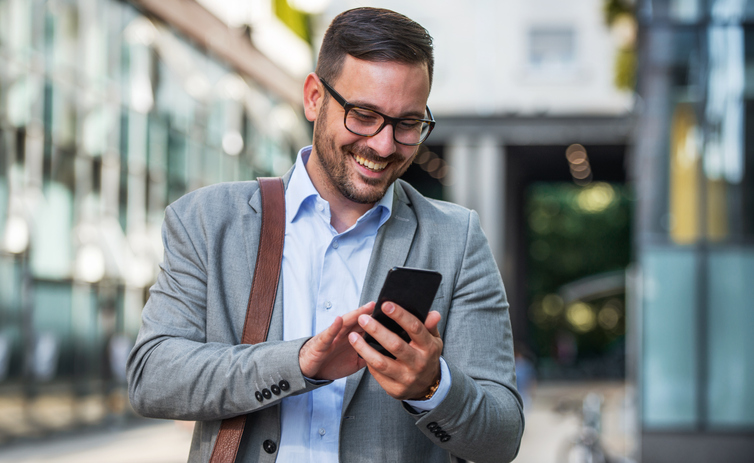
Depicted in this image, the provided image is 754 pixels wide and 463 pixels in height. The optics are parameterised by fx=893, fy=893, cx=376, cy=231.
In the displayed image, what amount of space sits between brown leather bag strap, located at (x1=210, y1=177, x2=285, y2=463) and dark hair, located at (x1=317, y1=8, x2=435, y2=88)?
0.32 meters

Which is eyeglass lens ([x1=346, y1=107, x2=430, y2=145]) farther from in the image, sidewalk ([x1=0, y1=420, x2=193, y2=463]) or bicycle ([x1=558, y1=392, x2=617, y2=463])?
sidewalk ([x1=0, y1=420, x2=193, y2=463])

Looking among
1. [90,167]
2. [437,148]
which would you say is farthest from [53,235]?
[437,148]

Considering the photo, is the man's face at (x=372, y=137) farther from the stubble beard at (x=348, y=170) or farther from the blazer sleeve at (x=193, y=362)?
the blazer sleeve at (x=193, y=362)

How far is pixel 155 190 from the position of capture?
1898 centimetres

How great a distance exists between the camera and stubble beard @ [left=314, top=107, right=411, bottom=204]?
2025 millimetres

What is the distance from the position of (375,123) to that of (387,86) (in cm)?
9

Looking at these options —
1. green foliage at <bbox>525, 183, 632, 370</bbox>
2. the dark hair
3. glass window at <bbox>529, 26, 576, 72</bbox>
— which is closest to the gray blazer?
the dark hair

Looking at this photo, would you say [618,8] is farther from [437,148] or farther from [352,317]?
[437,148]

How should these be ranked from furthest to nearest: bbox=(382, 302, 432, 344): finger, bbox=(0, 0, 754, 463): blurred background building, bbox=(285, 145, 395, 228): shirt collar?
bbox=(0, 0, 754, 463): blurred background building < bbox=(285, 145, 395, 228): shirt collar < bbox=(382, 302, 432, 344): finger

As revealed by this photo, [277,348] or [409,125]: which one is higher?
[409,125]

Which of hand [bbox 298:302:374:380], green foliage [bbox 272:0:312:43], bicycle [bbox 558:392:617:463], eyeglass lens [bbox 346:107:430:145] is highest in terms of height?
green foliage [bbox 272:0:312:43]

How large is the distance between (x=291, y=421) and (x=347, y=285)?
338 millimetres

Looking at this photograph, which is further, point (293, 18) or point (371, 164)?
point (293, 18)

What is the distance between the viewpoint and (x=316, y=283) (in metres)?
2.10
